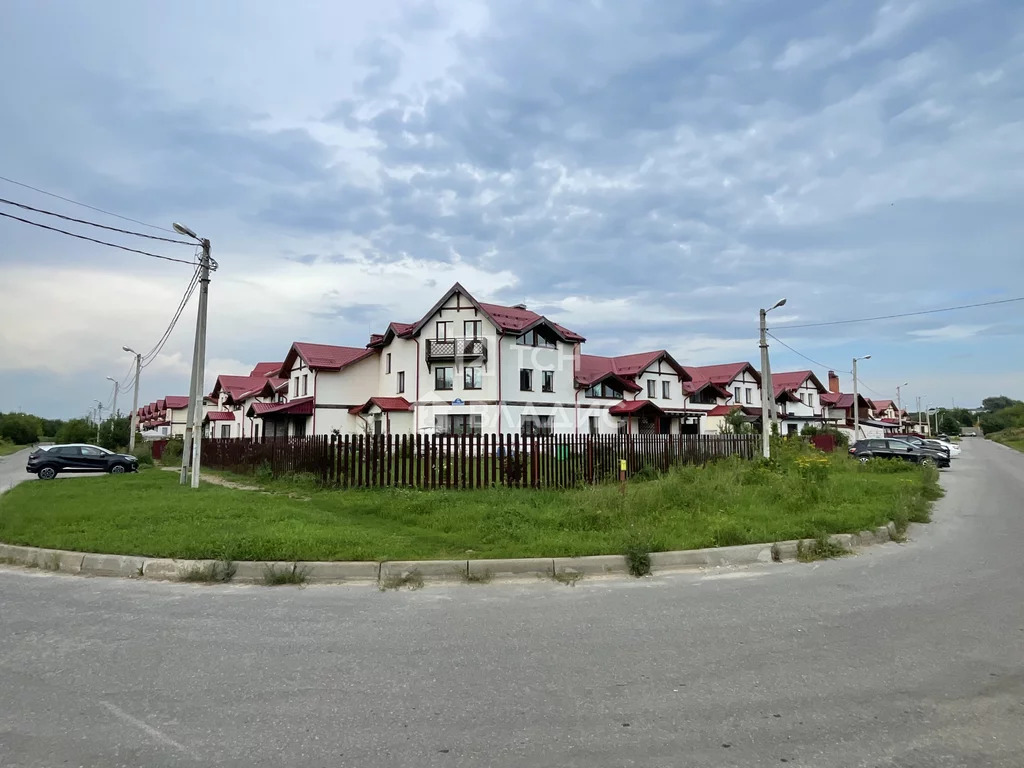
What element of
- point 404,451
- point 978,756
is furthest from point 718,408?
point 978,756

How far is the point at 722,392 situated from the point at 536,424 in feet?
65.0

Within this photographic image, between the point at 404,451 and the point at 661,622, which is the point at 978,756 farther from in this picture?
the point at 404,451

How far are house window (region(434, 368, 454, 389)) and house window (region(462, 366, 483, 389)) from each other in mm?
823

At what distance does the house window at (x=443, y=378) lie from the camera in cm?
3856

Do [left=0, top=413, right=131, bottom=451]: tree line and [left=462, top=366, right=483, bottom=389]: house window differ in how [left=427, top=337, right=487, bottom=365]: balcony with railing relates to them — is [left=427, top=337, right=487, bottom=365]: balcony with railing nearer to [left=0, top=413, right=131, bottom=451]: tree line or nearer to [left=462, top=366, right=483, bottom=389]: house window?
[left=462, top=366, right=483, bottom=389]: house window

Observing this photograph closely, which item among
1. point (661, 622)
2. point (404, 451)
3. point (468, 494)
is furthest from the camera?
point (404, 451)

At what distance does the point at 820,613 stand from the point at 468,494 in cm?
806

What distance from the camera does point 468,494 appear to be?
43.1 feet

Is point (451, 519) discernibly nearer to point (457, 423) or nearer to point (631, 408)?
point (457, 423)

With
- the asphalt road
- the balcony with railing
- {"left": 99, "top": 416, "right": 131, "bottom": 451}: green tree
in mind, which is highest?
the balcony with railing

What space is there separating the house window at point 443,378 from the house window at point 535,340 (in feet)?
15.2

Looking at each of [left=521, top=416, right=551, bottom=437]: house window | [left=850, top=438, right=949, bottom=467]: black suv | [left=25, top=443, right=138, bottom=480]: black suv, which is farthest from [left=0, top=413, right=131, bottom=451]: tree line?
[left=850, top=438, right=949, bottom=467]: black suv

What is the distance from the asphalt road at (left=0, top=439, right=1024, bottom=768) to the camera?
344 centimetres

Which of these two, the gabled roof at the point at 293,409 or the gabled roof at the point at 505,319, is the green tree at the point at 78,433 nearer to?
the gabled roof at the point at 293,409
